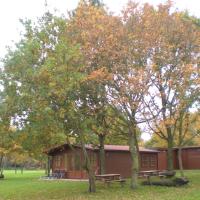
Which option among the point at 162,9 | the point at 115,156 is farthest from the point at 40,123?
the point at 115,156

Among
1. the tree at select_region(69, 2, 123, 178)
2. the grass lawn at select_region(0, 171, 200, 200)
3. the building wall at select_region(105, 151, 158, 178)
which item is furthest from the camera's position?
the building wall at select_region(105, 151, 158, 178)

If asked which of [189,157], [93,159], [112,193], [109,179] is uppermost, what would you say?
[189,157]

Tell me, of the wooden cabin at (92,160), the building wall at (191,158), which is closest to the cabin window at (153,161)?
the wooden cabin at (92,160)

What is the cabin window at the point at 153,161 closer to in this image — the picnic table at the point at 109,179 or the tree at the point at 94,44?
the picnic table at the point at 109,179

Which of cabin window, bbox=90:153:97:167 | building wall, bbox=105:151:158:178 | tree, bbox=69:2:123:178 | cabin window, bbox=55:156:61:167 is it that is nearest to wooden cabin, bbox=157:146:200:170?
building wall, bbox=105:151:158:178

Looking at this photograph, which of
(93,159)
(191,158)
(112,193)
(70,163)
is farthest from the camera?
(191,158)

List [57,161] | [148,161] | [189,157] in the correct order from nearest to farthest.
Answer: [57,161], [148,161], [189,157]

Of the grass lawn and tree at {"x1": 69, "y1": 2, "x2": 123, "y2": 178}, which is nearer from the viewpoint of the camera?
the grass lawn

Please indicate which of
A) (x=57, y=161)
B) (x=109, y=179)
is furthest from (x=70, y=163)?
(x=109, y=179)

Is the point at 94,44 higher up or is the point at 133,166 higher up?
the point at 94,44

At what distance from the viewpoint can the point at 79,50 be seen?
21.3m

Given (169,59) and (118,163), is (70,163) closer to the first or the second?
(118,163)

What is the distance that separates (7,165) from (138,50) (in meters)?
93.9

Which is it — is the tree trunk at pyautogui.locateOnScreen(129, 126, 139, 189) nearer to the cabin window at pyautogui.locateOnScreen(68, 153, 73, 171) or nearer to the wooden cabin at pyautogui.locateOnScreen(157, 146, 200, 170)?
the cabin window at pyautogui.locateOnScreen(68, 153, 73, 171)
